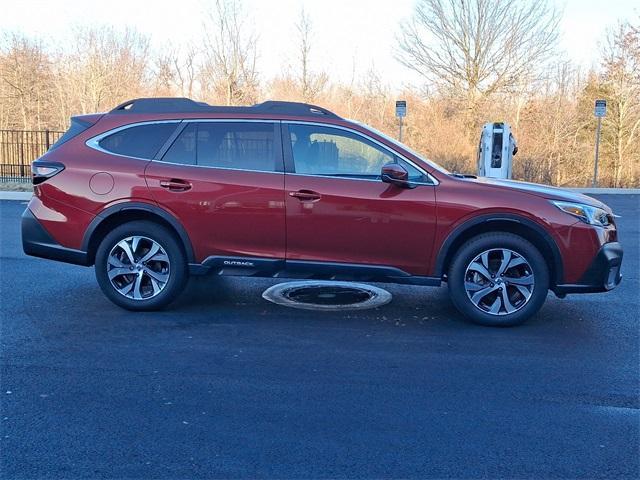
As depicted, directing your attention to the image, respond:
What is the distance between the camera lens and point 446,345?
16.5ft

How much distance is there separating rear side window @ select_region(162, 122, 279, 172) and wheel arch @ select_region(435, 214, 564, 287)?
175 centimetres

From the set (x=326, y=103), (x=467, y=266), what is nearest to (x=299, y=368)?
(x=467, y=266)

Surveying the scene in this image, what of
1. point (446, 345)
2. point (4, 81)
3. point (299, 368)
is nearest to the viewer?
point (299, 368)

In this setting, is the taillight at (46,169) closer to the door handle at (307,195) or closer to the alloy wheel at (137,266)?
the alloy wheel at (137,266)

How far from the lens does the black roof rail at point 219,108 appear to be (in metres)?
5.81

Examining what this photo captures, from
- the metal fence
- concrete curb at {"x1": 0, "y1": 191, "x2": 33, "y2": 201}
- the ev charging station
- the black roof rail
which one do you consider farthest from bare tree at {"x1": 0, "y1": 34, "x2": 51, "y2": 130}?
the black roof rail

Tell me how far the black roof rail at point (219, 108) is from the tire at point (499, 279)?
180 centimetres

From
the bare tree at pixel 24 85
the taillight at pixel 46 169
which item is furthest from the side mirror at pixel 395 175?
the bare tree at pixel 24 85

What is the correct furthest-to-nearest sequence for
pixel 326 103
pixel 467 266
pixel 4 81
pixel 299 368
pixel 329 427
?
pixel 326 103 → pixel 4 81 → pixel 467 266 → pixel 299 368 → pixel 329 427

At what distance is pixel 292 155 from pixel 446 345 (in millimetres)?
2138

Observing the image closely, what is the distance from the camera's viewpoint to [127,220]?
5855 mm

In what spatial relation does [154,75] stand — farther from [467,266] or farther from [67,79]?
[467,266]

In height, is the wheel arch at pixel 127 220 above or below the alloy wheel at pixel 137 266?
above

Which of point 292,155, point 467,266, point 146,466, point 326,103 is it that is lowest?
point 146,466
